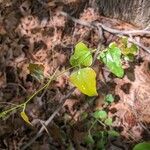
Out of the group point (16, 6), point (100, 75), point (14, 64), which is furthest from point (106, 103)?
point (16, 6)

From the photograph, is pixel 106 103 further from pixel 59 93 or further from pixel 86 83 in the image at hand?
pixel 86 83

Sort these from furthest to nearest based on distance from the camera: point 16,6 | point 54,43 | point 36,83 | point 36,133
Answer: point 16,6, point 54,43, point 36,83, point 36,133

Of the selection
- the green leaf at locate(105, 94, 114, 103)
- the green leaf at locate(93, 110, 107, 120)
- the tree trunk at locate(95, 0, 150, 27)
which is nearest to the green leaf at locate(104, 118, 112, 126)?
the green leaf at locate(93, 110, 107, 120)

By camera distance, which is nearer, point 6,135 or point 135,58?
point 6,135

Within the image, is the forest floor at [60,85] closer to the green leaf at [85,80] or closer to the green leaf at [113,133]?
the green leaf at [113,133]

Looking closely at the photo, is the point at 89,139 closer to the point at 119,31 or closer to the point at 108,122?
the point at 108,122

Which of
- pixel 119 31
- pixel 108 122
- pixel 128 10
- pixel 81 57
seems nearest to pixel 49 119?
pixel 108 122

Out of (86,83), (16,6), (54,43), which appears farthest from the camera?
(16,6)
